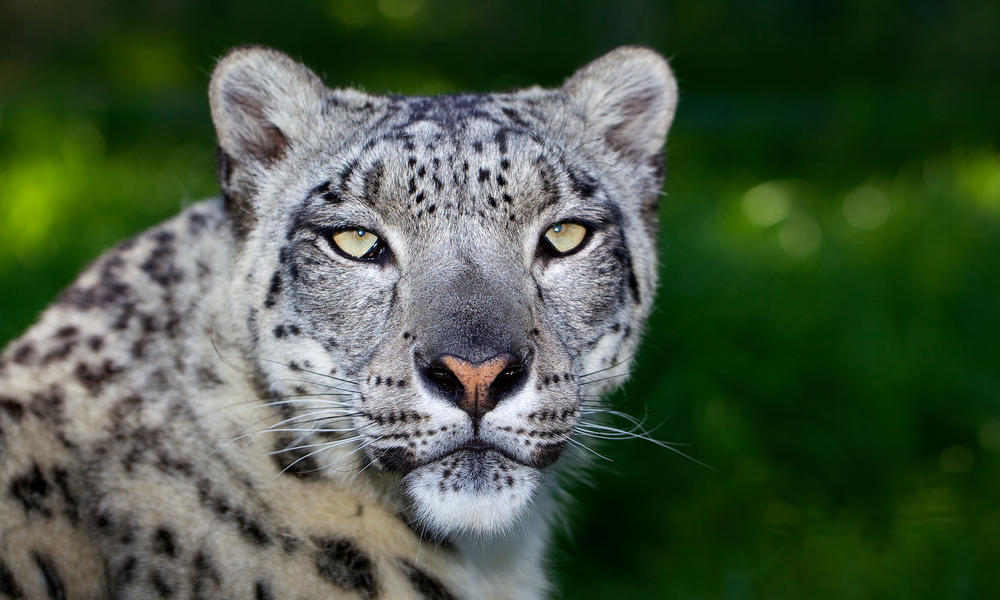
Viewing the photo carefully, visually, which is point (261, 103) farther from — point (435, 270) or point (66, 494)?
point (66, 494)

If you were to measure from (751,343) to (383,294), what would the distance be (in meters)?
3.30

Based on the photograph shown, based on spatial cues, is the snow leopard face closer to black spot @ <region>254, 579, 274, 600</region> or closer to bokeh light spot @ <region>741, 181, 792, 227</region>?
black spot @ <region>254, 579, 274, 600</region>

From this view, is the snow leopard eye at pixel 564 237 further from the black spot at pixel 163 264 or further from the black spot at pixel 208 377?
the black spot at pixel 163 264

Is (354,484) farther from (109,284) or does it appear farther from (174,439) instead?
(109,284)

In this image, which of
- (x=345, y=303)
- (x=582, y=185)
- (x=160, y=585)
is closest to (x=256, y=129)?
(x=345, y=303)

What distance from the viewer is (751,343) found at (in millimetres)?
6215

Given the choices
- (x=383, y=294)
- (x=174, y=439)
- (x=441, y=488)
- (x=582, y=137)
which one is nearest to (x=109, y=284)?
(x=174, y=439)

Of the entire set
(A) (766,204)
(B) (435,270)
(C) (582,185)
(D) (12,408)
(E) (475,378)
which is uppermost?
(A) (766,204)

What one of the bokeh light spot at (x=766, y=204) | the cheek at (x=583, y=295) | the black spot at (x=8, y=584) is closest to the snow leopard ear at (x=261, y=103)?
the cheek at (x=583, y=295)

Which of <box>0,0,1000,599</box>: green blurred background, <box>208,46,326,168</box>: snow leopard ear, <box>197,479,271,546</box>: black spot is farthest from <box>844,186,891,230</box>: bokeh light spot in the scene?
<box>197,479,271,546</box>: black spot

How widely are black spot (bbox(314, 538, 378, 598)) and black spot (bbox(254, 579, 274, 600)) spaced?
0.54 feet

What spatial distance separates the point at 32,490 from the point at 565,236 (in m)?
1.91

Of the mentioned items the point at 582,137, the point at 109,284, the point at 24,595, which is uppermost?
the point at 582,137

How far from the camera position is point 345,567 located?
11.0ft
